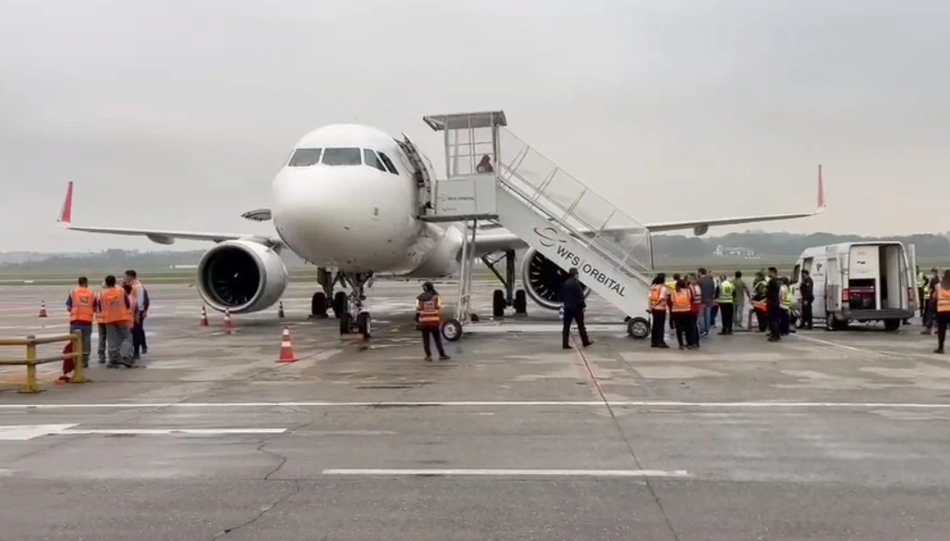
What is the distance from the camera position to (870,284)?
20.4m

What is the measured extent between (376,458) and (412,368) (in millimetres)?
6381

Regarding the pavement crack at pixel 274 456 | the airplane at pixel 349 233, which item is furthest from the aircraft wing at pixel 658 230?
the pavement crack at pixel 274 456

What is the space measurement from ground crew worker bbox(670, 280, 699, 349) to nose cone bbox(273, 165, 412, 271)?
220 inches

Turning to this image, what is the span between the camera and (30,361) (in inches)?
447

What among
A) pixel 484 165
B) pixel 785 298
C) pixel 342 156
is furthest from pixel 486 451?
pixel 785 298

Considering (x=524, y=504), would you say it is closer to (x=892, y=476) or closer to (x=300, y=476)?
(x=300, y=476)

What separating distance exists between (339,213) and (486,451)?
9629mm

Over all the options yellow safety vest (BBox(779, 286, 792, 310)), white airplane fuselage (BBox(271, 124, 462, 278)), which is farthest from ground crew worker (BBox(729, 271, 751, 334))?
white airplane fuselage (BBox(271, 124, 462, 278))

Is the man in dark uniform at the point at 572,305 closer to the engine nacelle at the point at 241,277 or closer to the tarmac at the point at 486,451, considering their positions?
the tarmac at the point at 486,451

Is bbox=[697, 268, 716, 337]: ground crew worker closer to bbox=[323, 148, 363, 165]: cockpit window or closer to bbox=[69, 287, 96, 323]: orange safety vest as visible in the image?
bbox=[323, 148, 363, 165]: cockpit window

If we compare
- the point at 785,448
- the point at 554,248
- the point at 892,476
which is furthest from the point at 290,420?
the point at 554,248

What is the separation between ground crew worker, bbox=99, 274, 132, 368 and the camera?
13.8m

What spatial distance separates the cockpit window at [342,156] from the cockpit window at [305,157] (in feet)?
0.53

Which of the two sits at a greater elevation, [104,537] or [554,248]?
[554,248]
